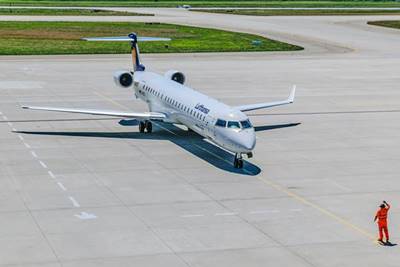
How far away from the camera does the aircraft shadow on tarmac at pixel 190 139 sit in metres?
38.7

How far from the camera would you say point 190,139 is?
44.8m

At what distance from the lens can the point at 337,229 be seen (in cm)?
2927

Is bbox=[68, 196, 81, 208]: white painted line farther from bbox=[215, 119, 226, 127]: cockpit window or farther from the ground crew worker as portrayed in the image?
the ground crew worker

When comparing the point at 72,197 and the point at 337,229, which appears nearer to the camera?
the point at 337,229

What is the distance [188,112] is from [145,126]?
5177 mm

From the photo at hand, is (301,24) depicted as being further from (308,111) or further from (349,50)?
(308,111)

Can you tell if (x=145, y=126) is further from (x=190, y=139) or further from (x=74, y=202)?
(x=74, y=202)

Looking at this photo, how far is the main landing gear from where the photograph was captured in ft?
153

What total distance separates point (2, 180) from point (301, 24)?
100 metres

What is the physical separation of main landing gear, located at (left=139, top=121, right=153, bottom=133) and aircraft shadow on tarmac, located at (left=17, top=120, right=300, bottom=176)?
28 centimetres

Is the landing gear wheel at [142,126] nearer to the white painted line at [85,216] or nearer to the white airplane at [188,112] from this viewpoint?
the white airplane at [188,112]

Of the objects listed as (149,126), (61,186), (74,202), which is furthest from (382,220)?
(149,126)

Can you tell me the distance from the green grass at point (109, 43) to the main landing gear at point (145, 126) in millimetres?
43049

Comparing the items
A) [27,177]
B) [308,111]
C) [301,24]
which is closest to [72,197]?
[27,177]
